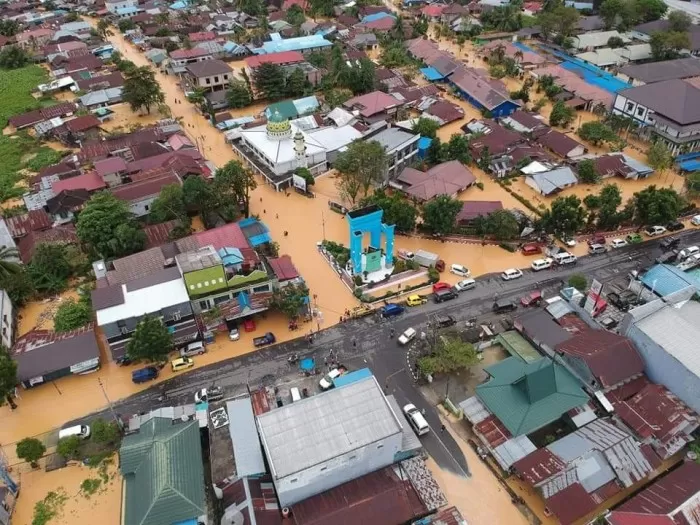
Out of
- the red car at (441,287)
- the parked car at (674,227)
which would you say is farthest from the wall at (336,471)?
the parked car at (674,227)

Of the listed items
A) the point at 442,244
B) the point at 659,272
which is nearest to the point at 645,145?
the point at 659,272

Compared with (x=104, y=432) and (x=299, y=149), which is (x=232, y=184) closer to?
(x=299, y=149)

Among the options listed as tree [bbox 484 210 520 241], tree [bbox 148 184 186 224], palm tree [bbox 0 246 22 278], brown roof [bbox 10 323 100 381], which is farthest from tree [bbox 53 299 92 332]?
tree [bbox 484 210 520 241]

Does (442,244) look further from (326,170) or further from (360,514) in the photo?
(360,514)

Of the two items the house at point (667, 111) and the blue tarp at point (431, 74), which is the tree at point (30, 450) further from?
the blue tarp at point (431, 74)

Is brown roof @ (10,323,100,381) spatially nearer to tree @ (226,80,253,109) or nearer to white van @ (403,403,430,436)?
white van @ (403,403,430,436)
